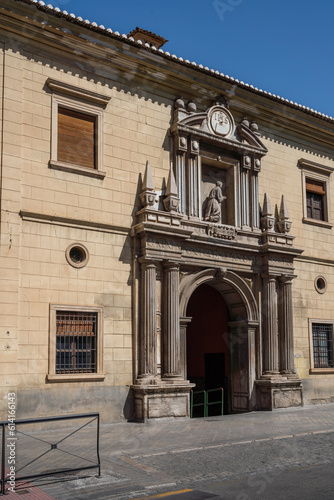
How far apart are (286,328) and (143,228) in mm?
5880

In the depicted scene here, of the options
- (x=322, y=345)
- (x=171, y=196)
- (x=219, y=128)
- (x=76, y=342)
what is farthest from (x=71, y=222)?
(x=322, y=345)

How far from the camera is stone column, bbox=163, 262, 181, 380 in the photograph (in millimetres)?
15000

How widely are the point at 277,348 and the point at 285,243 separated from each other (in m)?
3.24

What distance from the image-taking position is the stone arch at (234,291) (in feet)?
54.6

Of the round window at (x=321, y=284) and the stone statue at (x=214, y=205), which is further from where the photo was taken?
the round window at (x=321, y=284)

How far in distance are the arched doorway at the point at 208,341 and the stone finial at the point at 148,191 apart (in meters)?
5.15

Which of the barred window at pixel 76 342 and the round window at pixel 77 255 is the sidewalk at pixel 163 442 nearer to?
the barred window at pixel 76 342

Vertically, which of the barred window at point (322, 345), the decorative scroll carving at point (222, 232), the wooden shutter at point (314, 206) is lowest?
the barred window at point (322, 345)

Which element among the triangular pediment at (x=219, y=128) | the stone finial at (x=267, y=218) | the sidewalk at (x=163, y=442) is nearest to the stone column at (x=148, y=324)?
the sidewalk at (x=163, y=442)

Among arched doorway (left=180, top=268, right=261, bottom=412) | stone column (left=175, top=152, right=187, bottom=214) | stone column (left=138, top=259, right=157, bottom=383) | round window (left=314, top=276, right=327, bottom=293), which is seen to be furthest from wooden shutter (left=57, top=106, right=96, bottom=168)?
round window (left=314, top=276, right=327, bottom=293)

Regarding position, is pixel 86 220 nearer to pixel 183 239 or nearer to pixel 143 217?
pixel 143 217

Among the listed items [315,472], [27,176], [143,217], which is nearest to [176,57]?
[143,217]

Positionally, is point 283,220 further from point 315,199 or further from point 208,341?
point 208,341

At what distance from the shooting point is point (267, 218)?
713 inches
